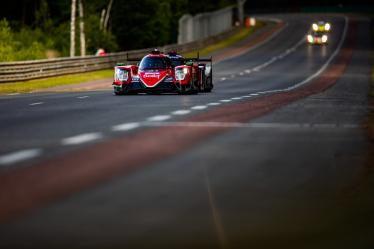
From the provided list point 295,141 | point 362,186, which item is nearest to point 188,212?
point 362,186

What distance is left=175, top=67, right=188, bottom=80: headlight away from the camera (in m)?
27.8

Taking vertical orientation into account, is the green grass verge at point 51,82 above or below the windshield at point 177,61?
below

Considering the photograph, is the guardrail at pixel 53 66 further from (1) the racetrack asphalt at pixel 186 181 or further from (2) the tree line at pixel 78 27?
(1) the racetrack asphalt at pixel 186 181

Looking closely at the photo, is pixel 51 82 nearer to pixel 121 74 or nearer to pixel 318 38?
pixel 121 74

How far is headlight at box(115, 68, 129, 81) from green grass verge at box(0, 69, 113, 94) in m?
7.54

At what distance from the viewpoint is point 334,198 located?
8594 millimetres

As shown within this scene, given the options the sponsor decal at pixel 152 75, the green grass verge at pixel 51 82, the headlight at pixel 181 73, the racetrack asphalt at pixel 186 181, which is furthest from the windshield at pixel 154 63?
the racetrack asphalt at pixel 186 181

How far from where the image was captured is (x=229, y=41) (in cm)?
9612

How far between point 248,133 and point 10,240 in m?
8.50

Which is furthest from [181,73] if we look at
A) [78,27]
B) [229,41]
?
[229,41]

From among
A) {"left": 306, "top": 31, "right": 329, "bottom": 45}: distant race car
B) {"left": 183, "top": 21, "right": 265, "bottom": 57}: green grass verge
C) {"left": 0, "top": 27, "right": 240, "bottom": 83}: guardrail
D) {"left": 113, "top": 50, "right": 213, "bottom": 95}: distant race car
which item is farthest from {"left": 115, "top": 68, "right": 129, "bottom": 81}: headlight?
{"left": 306, "top": 31, "right": 329, "bottom": 45}: distant race car

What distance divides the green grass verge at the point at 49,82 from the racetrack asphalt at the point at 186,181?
54.9ft

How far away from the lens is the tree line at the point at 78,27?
54281 mm

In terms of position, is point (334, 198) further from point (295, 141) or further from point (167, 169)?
point (295, 141)
